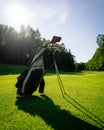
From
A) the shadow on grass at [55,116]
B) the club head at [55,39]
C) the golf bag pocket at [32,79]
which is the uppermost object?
the club head at [55,39]

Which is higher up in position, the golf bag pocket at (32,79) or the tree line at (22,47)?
the tree line at (22,47)

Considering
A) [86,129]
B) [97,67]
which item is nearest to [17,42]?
[97,67]

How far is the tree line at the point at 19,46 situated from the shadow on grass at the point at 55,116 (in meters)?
70.3

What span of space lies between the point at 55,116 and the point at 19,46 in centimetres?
8512

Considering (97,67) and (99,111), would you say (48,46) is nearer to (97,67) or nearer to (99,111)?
(99,111)

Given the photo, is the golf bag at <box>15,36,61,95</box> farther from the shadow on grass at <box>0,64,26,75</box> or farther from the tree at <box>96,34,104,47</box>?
the tree at <box>96,34,104,47</box>

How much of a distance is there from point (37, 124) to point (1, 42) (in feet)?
279

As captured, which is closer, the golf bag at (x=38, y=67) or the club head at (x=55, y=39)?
the club head at (x=55, y=39)

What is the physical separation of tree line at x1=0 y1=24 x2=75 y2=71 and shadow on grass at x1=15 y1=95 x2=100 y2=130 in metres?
70.3

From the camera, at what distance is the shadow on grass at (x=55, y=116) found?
20.4 feet

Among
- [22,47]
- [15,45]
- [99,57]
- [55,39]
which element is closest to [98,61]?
[99,57]

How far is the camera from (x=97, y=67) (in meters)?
91.6

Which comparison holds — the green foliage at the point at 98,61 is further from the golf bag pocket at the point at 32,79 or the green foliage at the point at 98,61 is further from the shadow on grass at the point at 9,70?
the golf bag pocket at the point at 32,79

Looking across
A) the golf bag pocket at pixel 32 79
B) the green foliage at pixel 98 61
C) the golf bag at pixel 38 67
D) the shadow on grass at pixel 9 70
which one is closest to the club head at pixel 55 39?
the golf bag at pixel 38 67
